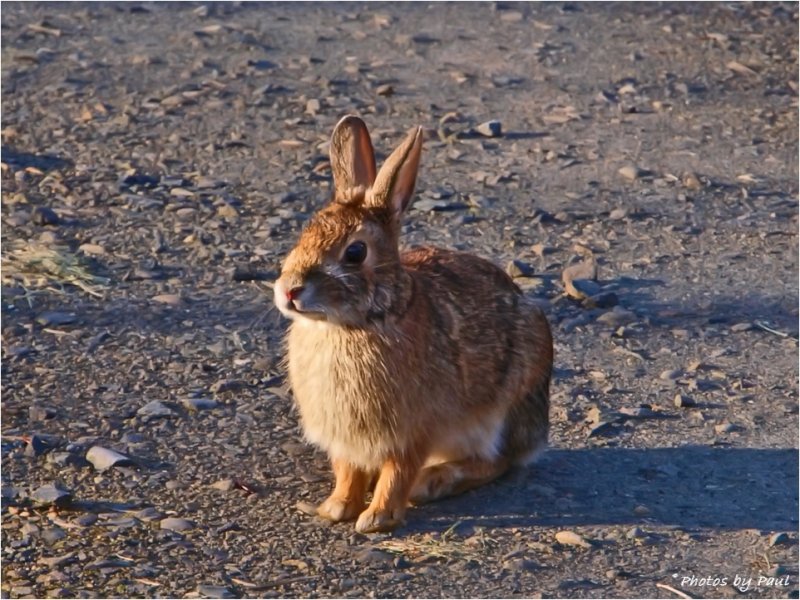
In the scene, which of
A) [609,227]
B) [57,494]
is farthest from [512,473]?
[609,227]

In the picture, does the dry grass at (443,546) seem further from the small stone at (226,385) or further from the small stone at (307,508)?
the small stone at (226,385)

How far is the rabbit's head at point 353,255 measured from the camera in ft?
13.5

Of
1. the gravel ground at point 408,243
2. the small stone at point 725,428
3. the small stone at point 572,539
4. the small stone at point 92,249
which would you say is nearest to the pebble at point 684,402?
the gravel ground at point 408,243

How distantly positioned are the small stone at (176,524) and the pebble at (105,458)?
0.41m

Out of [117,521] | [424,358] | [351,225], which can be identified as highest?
[351,225]

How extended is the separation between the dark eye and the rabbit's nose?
201mm

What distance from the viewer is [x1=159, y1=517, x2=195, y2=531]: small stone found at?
444 cm

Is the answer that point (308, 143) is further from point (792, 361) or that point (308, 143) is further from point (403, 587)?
point (403, 587)

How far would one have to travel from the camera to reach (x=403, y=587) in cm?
415

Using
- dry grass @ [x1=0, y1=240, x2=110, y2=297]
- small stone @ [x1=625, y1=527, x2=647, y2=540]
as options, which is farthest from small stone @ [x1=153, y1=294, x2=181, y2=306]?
small stone @ [x1=625, y1=527, x2=647, y2=540]

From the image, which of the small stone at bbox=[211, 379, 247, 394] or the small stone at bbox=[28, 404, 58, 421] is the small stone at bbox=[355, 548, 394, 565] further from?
the small stone at bbox=[28, 404, 58, 421]

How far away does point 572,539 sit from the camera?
14.5ft

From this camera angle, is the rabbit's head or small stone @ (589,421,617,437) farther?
small stone @ (589,421,617,437)

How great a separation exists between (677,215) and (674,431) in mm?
2164
